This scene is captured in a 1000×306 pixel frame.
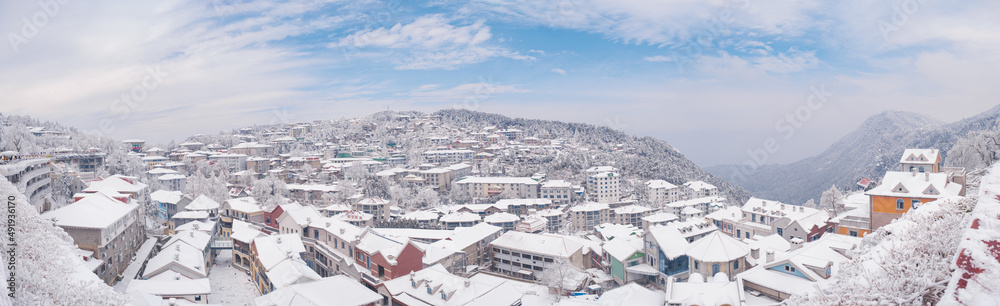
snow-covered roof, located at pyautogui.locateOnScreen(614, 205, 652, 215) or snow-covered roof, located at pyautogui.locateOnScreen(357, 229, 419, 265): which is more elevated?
snow-covered roof, located at pyautogui.locateOnScreen(357, 229, 419, 265)

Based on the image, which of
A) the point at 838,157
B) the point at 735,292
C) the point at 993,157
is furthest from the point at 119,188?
the point at 838,157

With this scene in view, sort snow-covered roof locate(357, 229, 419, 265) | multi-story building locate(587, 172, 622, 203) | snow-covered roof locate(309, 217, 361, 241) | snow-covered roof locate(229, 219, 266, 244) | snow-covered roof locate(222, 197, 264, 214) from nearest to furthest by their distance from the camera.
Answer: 1. snow-covered roof locate(357, 229, 419, 265)
2. snow-covered roof locate(309, 217, 361, 241)
3. snow-covered roof locate(229, 219, 266, 244)
4. snow-covered roof locate(222, 197, 264, 214)
5. multi-story building locate(587, 172, 622, 203)

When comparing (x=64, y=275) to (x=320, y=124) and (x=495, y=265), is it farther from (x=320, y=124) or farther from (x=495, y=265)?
(x=320, y=124)

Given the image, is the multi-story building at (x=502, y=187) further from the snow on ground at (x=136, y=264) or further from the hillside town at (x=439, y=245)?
the snow on ground at (x=136, y=264)

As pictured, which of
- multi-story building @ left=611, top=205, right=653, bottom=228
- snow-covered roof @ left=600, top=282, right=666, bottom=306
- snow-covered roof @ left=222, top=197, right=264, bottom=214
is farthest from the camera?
multi-story building @ left=611, top=205, right=653, bottom=228

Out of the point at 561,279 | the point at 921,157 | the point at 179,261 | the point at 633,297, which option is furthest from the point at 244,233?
the point at 921,157

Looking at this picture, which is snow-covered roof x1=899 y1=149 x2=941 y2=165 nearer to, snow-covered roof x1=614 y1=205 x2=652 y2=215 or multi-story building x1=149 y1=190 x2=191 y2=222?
snow-covered roof x1=614 y1=205 x2=652 y2=215

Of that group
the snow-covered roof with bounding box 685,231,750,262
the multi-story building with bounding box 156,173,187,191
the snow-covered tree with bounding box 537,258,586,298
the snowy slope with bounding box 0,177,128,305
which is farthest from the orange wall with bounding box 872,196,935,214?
the multi-story building with bounding box 156,173,187,191
